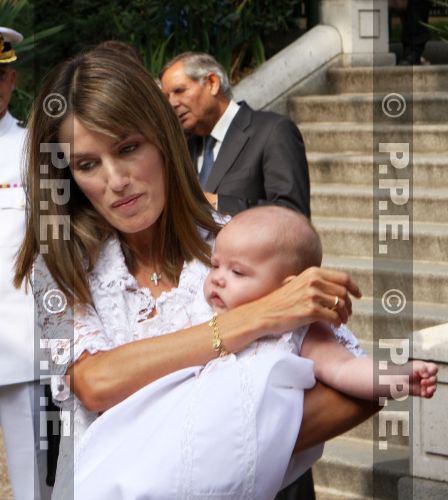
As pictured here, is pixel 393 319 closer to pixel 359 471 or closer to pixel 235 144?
pixel 359 471

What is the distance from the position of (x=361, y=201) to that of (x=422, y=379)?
512 centimetres

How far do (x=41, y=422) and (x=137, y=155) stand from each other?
2104mm

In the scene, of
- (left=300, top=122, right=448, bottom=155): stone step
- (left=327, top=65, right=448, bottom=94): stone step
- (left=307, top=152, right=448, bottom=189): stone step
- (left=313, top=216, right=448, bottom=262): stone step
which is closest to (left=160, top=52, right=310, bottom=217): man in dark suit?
(left=313, top=216, right=448, bottom=262): stone step

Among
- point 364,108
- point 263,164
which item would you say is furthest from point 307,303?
point 364,108

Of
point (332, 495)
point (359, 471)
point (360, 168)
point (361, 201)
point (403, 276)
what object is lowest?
point (332, 495)

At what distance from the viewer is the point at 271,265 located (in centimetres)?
224

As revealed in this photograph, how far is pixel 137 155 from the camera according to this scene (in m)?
2.39

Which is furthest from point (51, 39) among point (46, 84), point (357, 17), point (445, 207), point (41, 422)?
point (46, 84)

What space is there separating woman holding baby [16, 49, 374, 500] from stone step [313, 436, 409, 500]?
9.56ft

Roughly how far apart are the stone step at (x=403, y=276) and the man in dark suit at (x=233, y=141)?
48.9 inches

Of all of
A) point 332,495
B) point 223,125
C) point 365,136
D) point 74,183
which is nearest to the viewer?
point 74,183

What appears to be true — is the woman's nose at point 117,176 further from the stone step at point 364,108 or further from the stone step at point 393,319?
the stone step at point 364,108

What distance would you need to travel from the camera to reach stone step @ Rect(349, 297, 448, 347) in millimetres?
5961

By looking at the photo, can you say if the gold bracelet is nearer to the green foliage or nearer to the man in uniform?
the man in uniform
